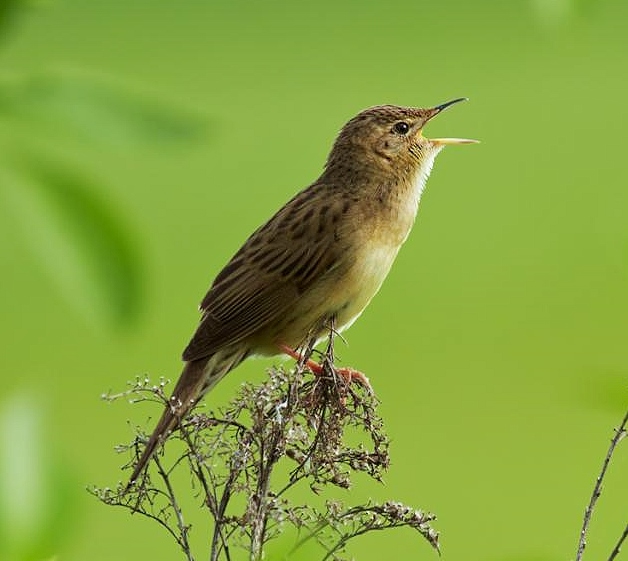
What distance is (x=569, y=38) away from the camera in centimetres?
135

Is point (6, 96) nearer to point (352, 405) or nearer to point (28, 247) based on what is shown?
point (28, 247)

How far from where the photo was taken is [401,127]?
13.3 ft

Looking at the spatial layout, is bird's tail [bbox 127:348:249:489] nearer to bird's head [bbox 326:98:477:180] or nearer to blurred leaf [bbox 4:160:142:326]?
bird's head [bbox 326:98:477:180]

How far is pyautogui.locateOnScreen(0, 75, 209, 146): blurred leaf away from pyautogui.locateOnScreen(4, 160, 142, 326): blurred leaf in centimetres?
6

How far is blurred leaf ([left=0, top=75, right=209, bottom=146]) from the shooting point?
1186mm

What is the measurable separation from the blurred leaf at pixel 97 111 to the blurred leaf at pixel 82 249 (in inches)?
2.2

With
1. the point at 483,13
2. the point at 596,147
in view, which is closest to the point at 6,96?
the point at 596,147

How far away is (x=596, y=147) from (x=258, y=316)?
57.5 feet

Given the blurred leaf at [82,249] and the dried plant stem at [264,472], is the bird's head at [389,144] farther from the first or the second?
the blurred leaf at [82,249]

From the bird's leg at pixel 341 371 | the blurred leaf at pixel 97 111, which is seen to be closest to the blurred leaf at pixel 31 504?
the blurred leaf at pixel 97 111

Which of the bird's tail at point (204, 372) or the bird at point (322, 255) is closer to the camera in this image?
the bird's tail at point (204, 372)

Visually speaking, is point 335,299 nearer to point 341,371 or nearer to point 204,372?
point 204,372

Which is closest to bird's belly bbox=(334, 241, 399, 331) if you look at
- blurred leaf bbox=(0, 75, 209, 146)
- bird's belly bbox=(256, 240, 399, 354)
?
bird's belly bbox=(256, 240, 399, 354)

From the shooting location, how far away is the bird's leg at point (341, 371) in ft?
7.02
